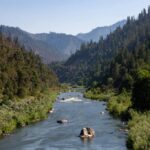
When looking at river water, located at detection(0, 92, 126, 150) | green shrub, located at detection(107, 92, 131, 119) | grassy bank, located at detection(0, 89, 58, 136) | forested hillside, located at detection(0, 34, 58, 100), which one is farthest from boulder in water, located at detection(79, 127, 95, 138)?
forested hillside, located at detection(0, 34, 58, 100)

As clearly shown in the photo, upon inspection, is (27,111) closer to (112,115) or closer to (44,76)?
(112,115)

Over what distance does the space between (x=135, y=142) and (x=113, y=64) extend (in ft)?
462

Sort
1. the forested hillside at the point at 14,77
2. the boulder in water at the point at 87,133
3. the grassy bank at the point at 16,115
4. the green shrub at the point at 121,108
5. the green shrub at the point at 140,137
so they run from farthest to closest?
the forested hillside at the point at 14,77 → the green shrub at the point at 121,108 → the grassy bank at the point at 16,115 → the boulder in water at the point at 87,133 → the green shrub at the point at 140,137

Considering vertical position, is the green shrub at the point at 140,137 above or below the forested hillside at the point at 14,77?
below

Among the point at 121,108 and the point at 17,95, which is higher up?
the point at 17,95

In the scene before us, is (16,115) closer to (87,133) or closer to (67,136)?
(67,136)

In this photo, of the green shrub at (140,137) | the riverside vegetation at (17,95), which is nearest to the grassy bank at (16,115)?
the riverside vegetation at (17,95)

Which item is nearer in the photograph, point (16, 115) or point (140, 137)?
point (140, 137)

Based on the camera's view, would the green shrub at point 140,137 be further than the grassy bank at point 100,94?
No

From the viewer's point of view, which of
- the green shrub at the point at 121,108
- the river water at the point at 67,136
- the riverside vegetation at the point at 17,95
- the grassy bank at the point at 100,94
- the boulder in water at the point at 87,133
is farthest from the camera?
the grassy bank at the point at 100,94

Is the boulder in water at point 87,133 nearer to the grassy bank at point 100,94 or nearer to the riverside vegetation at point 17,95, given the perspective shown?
the riverside vegetation at point 17,95

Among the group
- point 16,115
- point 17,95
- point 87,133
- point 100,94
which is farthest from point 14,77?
point 87,133

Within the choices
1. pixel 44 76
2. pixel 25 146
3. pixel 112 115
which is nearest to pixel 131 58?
pixel 44 76

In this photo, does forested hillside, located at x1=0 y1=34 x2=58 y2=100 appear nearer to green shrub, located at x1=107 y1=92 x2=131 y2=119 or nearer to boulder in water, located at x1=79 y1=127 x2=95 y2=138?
green shrub, located at x1=107 y1=92 x2=131 y2=119
